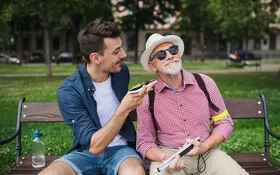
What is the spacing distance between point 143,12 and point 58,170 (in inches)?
1641

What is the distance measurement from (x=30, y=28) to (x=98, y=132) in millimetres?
57485

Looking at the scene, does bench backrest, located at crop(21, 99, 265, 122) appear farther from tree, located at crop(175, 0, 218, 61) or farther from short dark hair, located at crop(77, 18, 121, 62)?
tree, located at crop(175, 0, 218, 61)

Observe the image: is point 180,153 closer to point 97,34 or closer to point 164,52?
point 164,52

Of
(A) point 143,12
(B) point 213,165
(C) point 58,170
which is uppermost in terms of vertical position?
(C) point 58,170

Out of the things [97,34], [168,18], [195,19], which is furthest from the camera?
[168,18]

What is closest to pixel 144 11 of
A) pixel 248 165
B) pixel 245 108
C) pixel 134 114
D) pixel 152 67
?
pixel 245 108

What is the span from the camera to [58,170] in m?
3.35

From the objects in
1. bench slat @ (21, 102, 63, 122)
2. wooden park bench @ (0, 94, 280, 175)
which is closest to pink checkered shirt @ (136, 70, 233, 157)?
wooden park bench @ (0, 94, 280, 175)

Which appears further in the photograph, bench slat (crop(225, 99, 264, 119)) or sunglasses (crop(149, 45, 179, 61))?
bench slat (crop(225, 99, 264, 119))

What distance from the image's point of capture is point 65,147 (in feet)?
23.1

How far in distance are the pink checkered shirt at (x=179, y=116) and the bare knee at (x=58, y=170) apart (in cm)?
61

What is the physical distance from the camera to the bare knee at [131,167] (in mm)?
3350

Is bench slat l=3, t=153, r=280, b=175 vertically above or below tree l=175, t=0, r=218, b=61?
above

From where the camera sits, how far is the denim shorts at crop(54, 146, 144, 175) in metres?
3.56
